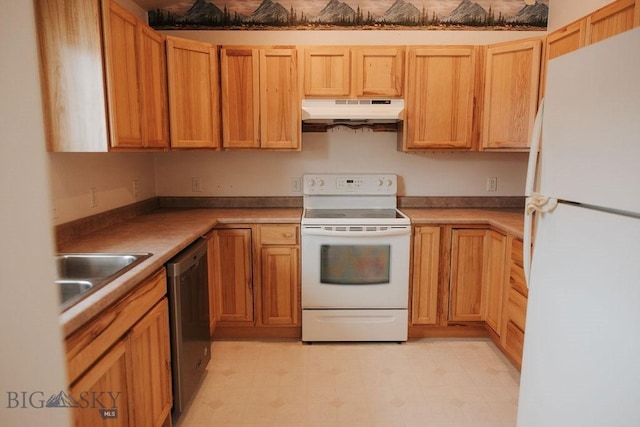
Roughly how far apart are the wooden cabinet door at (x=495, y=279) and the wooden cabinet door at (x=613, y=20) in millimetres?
1250

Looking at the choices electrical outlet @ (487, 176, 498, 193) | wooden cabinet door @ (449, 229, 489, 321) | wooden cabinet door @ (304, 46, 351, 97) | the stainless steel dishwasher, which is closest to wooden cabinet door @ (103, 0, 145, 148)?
the stainless steel dishwasher

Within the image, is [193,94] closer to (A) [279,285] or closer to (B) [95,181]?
(B) [95,181]

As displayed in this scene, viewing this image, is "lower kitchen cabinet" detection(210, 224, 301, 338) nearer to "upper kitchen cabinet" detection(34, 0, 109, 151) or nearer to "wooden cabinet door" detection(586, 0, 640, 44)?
"upper kitchen cabinet" detection(34, 0, 109, 151)

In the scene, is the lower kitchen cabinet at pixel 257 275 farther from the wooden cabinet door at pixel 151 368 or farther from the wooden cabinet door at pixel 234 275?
the wooden cabinet door at pixel 151 368

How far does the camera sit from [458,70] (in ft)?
9.39

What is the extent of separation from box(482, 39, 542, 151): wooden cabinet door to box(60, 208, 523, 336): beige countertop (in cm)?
57

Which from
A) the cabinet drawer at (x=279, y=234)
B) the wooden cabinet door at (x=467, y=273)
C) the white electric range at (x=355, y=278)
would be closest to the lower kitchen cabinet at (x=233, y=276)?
the cabinet drawer at (x=279, y=234)

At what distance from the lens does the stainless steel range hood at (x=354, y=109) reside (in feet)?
9.27

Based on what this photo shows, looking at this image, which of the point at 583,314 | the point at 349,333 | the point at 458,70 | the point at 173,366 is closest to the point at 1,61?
the point at 583,314

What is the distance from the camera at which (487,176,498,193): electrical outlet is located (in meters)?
3.28

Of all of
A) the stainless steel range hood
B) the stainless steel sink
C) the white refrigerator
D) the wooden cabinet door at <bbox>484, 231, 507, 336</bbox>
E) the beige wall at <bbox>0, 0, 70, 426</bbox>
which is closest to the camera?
the beige wall at <bbox>0, 0, 70, 426</bbox>

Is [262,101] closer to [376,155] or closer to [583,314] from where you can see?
[376,155]

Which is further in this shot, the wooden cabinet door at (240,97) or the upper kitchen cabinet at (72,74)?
the wooden cabinet door at (240,97)

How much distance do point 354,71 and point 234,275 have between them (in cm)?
171
